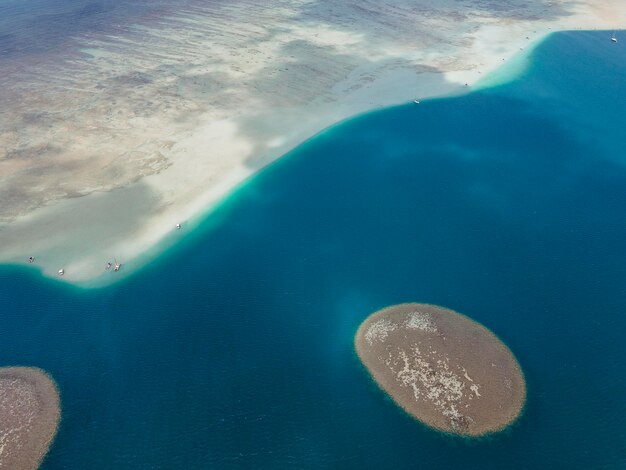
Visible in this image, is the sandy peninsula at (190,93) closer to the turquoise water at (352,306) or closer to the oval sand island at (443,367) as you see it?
the turquoise water at (352,306)

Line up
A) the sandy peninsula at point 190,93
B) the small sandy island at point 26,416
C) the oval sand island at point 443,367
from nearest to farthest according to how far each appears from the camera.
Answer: the small sandy island at point 26,416 < the oval sand island at point 443,367 < the sandy peninsula at point 190,93

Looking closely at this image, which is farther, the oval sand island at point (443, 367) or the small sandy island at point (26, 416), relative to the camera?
the oval sand island at point (443, 367)

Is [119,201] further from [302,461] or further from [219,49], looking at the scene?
[219,49]

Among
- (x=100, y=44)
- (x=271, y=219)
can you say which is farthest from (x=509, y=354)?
(x=100, y=44)

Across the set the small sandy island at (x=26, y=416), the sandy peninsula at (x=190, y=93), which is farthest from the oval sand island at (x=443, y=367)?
the sandy peninsula at (x=190, y=93)

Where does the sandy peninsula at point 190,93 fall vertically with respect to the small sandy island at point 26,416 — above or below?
above

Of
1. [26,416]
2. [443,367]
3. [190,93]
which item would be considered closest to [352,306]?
[443,367]

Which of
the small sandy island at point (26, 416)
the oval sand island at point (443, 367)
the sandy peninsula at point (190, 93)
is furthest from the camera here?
the sandy peninsula at point (190, 93)
